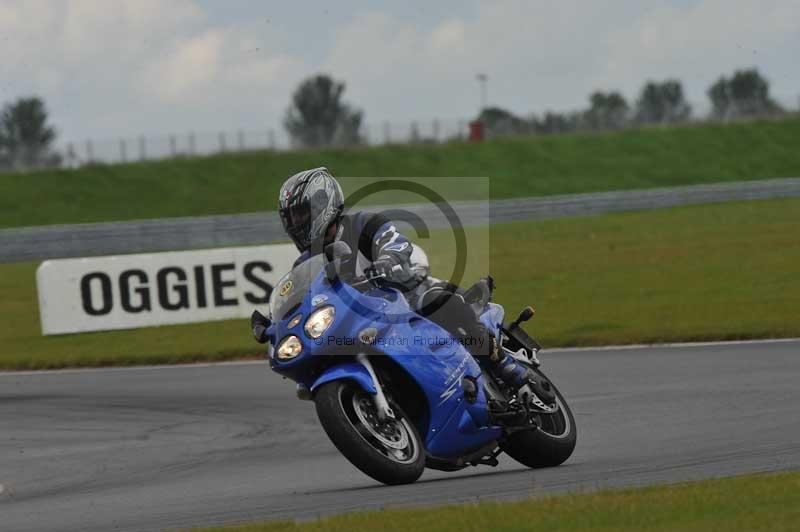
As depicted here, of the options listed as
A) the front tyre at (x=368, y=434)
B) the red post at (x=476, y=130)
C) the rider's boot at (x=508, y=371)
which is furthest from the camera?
the red post at (x=476, y=130)

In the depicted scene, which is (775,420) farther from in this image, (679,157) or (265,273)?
(679,157)

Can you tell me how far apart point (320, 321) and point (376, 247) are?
630 millimetres

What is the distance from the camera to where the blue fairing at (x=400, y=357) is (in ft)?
23.7

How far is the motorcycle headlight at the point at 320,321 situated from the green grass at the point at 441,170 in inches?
1469

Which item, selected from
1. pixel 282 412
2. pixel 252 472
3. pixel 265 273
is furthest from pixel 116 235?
pixel 252 472

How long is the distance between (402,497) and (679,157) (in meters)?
46.4

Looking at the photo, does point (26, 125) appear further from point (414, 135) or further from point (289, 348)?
point (289, 348)

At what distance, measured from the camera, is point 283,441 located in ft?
33.3

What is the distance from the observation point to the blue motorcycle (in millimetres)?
7148

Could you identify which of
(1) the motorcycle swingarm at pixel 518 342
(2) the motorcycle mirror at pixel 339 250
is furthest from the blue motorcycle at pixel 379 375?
(1) the motorcycle swingarm at pixel 518 342

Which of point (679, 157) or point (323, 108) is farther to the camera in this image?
point (323, 108)

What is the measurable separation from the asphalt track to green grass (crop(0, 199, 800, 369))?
5.81 ft

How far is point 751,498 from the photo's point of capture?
6.26m

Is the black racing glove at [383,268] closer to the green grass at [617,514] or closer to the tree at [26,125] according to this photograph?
the green grass at [617,514]
